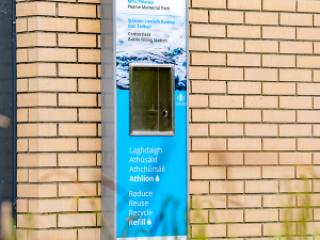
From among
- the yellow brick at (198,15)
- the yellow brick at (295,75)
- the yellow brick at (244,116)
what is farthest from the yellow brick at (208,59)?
the yellow brick at (295,75)

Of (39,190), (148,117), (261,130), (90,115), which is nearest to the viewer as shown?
(148,117)

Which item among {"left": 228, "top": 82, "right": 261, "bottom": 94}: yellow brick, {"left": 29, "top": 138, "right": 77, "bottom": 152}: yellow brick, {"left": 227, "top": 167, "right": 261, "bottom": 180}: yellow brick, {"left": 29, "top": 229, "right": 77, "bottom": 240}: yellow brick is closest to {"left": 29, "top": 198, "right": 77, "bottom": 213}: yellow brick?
{"left": 29, "top": 229, "right": 77, "bottom": 240}: yellow brick

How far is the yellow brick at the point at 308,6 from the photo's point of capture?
3.11 m

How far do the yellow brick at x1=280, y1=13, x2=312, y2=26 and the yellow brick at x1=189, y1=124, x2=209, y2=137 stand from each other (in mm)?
912

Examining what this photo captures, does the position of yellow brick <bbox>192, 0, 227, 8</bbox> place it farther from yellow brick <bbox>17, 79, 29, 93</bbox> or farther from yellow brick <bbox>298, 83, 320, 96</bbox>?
yellow brick <bbox>17, 79, 29, 93</bbox>

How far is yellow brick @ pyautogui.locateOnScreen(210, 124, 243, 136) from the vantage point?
2.94m

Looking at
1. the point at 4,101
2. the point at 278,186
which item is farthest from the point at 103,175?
the point at 278,186

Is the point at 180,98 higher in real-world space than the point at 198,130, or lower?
higher

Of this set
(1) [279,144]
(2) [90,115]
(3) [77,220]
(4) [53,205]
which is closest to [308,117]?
(1) [279,144]

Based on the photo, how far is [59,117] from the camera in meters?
2.75

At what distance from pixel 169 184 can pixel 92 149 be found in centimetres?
61

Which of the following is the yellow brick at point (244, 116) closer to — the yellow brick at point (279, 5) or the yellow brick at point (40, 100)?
the yellow brick at point (279, 5)

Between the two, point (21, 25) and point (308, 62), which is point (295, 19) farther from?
point (21, 25)

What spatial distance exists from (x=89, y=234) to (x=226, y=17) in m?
1.67
